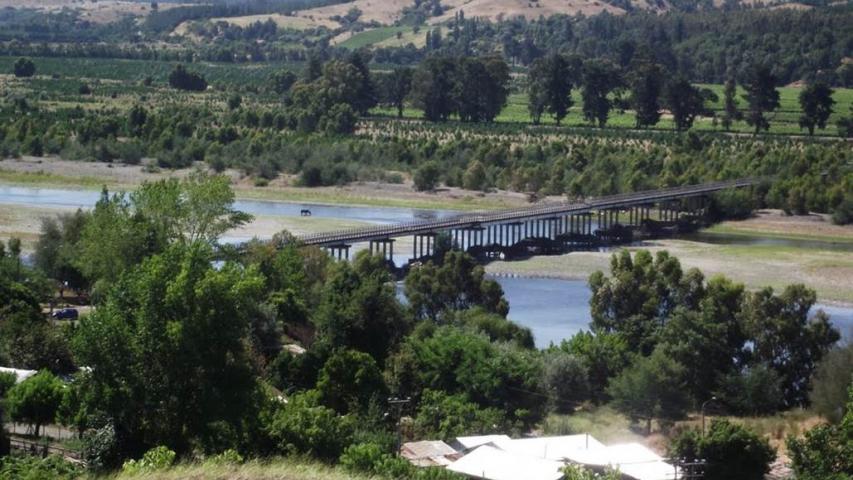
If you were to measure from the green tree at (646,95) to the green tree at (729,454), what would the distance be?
9293cm

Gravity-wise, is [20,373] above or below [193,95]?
below

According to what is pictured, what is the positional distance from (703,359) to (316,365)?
31.4ft

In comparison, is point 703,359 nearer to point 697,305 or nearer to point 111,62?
point 697,305

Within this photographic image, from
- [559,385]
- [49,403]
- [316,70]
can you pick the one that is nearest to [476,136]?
[316,70]

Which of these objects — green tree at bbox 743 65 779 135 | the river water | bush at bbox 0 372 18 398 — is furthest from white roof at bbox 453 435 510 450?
green tree at bbox 743 65 779 135

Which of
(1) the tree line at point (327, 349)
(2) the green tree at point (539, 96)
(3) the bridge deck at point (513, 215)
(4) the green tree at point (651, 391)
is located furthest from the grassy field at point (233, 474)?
(2) the green tree at point (539, 96)

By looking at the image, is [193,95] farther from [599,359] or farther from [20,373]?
[20,373]

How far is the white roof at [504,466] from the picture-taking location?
2789 cm

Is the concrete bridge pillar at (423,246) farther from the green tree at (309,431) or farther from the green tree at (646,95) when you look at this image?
the green tree at (646,95)

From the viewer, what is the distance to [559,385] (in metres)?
37.8

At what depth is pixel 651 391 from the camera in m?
37.0

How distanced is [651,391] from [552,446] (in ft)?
22.8

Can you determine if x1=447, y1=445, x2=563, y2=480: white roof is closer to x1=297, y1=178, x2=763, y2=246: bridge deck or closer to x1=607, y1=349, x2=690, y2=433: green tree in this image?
x1=607, y1=349, x2=690, y2=433: green tree

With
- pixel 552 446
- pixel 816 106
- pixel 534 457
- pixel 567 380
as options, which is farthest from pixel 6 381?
pixel 816 106
